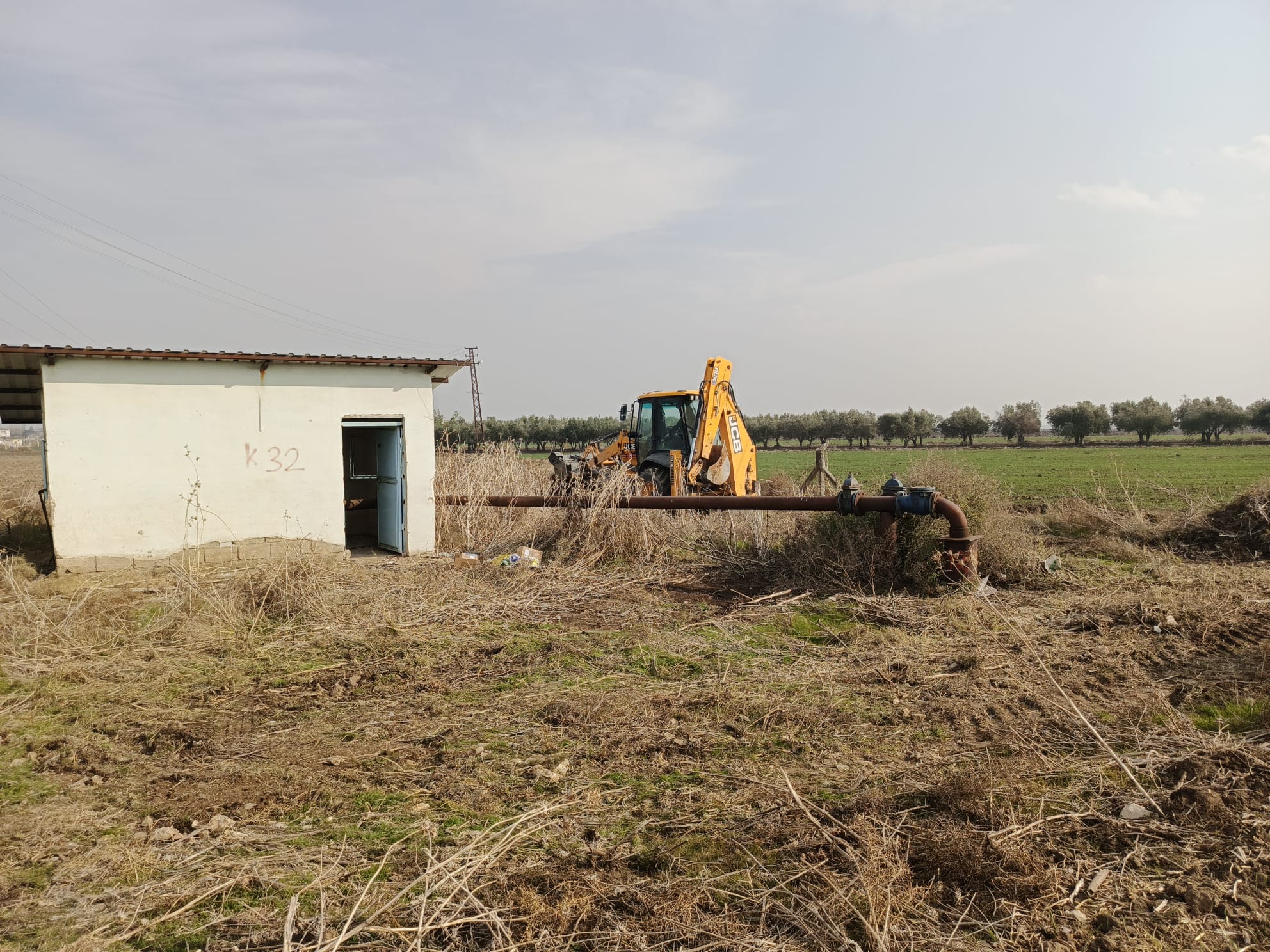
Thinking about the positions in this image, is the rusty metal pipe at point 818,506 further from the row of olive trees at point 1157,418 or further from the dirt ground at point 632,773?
the row of olive trees at point 1157,418

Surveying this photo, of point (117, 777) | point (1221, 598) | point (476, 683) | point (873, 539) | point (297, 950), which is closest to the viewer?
point (297, 950)

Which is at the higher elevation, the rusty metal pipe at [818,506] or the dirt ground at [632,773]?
the rusty metal pipe at [818,506]

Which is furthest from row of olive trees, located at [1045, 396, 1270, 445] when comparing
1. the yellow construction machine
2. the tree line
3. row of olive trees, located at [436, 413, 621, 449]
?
the yellow construction machine

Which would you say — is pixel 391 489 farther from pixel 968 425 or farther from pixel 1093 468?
pixel 968 425

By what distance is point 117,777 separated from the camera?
5.29 metres

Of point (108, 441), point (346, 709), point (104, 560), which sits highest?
point (108, 441)

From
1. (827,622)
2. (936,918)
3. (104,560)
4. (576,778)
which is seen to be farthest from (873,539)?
(104,560)

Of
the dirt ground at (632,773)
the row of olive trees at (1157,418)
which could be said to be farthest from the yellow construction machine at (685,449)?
the row of olive trees at (1157,418)

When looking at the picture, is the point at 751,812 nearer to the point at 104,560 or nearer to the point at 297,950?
the point at 297,950

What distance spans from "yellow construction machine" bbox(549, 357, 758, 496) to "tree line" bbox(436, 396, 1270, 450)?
55627mm

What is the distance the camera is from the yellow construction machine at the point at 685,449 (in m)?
14.5

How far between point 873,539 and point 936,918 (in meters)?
7.57

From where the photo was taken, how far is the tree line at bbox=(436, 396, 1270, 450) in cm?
8094

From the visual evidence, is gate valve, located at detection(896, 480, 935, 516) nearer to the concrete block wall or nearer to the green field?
the green field
